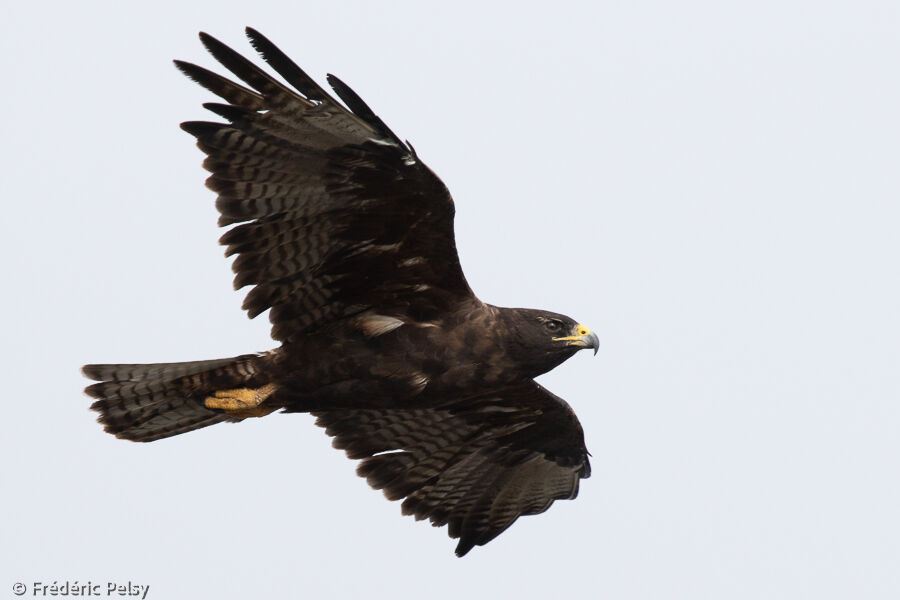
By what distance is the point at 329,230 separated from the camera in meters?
10.3

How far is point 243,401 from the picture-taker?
423 inches

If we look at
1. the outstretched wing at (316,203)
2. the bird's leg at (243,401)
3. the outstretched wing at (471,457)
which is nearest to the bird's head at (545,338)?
the outstretched wing at (316,203)

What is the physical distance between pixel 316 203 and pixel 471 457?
136 inches

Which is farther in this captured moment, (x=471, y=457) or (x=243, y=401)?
(x=471, y=457)

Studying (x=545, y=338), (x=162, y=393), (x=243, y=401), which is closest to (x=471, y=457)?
(x=545, y=338)

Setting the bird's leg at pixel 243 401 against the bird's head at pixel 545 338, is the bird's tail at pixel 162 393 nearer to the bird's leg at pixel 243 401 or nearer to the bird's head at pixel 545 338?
the bird's leg at pixel 243 401

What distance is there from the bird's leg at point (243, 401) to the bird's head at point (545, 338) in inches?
78.6

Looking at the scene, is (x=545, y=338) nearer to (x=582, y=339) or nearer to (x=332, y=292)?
(x=582, y=339)

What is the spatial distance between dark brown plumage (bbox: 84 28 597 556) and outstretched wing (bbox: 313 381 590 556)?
10 centimetres

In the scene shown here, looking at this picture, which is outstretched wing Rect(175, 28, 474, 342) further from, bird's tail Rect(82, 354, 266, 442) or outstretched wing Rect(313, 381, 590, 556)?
outstretched wing Rect(313, 381, 590, 556)

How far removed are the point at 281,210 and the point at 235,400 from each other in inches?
67.8

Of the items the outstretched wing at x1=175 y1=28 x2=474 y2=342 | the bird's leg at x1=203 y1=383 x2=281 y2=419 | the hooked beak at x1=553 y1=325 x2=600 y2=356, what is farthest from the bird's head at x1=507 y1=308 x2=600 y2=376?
the bird's leg at x1=203 y1=383 x2=281 y2=419

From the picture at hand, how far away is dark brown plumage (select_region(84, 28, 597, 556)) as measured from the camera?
9.64 metres

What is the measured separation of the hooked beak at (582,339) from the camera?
10.6m
